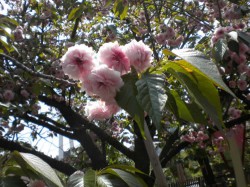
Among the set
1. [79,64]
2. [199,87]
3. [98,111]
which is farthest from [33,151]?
[199,87]

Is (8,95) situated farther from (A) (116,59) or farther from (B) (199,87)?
(B) (199,87)

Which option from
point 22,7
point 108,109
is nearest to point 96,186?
point 108,109

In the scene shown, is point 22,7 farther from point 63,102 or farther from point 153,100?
point 153,100

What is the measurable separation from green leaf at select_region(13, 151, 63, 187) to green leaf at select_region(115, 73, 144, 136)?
0.22 metres

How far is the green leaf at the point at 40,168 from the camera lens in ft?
2.29

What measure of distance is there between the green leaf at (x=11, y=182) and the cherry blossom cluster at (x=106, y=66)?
11.1 inches

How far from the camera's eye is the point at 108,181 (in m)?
0.79

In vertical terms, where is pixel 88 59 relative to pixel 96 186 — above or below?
above

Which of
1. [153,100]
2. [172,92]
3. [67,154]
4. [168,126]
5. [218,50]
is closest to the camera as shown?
[153,100]

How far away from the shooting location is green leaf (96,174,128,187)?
2.56ft

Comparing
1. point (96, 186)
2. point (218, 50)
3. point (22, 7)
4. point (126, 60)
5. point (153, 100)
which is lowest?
point (96, 186)

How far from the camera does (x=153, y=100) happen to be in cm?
70

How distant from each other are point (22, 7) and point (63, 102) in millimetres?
1691

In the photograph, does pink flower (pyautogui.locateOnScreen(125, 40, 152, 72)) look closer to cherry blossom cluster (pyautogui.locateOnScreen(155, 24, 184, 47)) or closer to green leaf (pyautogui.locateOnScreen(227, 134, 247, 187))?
green leaf (pyautogui.locateOnScreen(227, 134, 247, 187))
